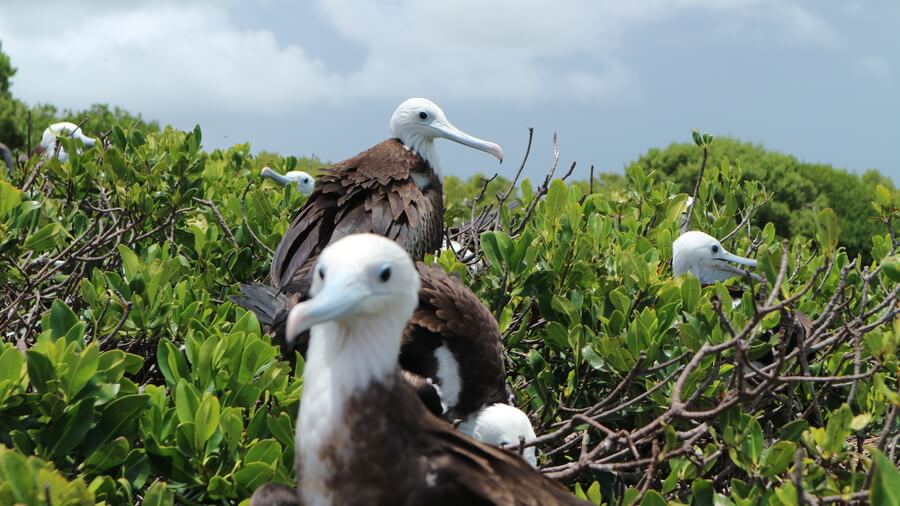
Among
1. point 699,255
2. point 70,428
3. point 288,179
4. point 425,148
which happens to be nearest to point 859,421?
point 70,428

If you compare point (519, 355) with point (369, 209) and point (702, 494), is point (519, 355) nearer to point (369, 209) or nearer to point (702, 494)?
A: point (369, 209)

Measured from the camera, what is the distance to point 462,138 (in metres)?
4.52

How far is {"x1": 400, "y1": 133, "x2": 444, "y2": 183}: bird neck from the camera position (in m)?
4.43

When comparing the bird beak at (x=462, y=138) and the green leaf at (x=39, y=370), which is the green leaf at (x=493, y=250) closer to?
the green leaf at (x=39, y=370)

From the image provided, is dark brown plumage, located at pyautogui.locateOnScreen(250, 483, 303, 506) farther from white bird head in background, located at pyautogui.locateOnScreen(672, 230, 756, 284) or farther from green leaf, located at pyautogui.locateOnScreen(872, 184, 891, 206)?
white bird head in background, located at pyautogui.locateOnScreen(672, 230, 756, 284)

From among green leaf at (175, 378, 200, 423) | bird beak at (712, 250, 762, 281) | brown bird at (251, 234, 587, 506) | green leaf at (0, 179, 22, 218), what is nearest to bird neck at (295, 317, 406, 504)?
brown bird at (251, 234, 587, 506)


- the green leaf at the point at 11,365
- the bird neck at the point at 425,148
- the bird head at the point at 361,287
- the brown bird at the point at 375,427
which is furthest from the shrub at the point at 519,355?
the bird neck at the point at 425,148

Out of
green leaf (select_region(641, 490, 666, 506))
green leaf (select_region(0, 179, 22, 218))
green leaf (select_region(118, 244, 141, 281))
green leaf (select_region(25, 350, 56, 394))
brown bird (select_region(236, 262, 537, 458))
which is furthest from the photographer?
brown bird (select_region(236, 262, 537, 458))

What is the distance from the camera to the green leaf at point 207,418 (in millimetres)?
1797

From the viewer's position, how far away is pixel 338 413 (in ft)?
5.00

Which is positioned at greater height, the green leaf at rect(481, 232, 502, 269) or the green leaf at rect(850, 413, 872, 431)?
the green leaf at rect(481, 232, 502, 269)

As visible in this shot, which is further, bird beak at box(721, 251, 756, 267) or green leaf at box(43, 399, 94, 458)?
bird beak at box(721, 251, 756, 267)

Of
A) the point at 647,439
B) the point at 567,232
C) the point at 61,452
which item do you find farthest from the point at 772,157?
the point at 61,452

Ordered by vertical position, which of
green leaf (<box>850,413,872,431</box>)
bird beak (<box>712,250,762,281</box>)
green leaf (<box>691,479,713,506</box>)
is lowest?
green leaf (<box>691,479,713,506</box>)
